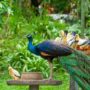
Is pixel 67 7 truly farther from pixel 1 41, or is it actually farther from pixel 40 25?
pixel 1 41

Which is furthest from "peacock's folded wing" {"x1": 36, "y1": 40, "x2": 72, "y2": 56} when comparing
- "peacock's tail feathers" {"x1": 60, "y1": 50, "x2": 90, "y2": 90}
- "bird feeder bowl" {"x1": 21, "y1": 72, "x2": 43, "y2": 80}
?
"peacock's tail feathers" {"x1": 60, "y1": 50, "x2": 90, "y2": 90}

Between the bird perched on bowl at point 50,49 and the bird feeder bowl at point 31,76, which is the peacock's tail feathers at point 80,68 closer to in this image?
the bird perched on bowl at point 50,49

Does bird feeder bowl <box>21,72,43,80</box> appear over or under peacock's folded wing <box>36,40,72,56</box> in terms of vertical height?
under

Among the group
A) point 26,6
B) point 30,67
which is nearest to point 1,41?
point 30,67

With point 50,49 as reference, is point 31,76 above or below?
below

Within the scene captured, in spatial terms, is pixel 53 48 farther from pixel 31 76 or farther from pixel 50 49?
pixel 31 76

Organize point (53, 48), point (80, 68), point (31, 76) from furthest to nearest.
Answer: point (31, 76)
point (53, 48)
point (80, 68)

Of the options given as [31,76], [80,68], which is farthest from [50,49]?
[80,68]

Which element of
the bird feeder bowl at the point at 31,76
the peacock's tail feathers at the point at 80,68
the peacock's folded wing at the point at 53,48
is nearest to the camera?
the peacock's tail feathers at the point at 80,68

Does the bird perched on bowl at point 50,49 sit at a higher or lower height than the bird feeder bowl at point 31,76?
higher

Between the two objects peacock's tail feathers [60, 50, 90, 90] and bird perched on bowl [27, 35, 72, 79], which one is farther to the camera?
bird perched on bowl [27, 35, 72, 79]

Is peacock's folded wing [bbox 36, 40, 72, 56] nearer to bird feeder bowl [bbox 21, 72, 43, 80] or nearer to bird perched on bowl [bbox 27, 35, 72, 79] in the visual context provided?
bird perched on bowl [bbox 27, 35, 72, 79]

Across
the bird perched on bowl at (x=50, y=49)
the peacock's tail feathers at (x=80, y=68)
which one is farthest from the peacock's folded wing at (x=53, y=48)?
the peacock's tail feathers at (x=80, y=68)

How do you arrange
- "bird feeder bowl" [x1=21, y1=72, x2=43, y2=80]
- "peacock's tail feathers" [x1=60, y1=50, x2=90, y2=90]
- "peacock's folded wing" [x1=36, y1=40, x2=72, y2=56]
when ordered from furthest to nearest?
1. "bird feeder bowl" [x1=21, y1=72, x2=43, y2=80]
2. "peacock's folded wing" [x1=36, y1=40, x2=72, y2=56]
3. "peacock's tail feathers" [x1=60, y1=50, x2=90, y2=90]
